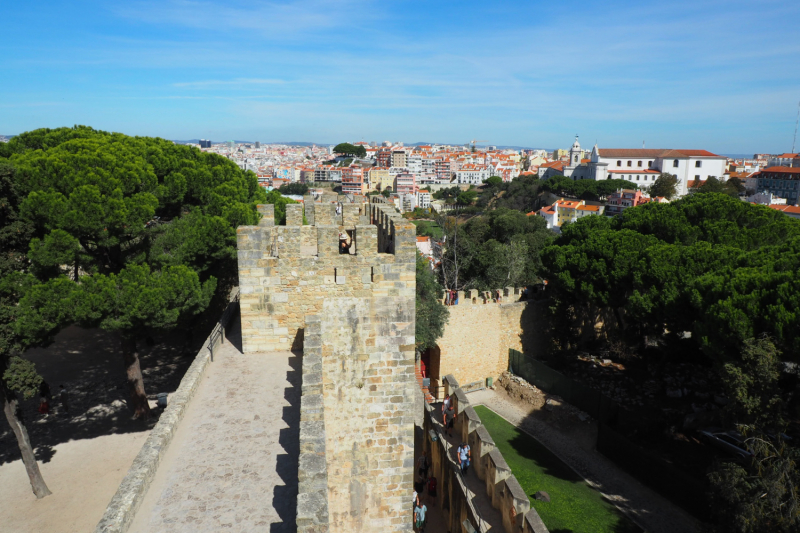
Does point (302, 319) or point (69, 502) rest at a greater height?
point (302, 319)

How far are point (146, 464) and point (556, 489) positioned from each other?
10.1 meters

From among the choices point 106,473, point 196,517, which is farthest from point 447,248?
point 196,517

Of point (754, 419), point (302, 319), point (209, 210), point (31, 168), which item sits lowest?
point (754, 419)

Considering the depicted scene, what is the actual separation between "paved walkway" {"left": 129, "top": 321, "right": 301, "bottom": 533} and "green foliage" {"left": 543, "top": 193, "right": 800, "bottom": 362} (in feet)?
29.2

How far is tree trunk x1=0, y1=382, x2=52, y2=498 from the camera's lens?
954cm

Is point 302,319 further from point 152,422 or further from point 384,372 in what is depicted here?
point 152,422

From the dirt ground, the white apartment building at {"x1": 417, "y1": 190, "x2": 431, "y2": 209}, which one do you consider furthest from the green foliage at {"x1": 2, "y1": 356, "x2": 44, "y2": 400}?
the white apartment building at {"x1": 417, "y1": 190, "x2": 431, "y2": 209}

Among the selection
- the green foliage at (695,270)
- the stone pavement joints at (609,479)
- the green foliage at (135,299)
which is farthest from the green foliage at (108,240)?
the green foliage at (695,270)

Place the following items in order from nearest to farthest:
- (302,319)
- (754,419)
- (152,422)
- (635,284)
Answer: (302,319) → (754,419) → (152,422) → (635,284)

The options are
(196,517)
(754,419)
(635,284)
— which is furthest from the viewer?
(635,284)

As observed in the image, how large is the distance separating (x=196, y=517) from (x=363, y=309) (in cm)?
311

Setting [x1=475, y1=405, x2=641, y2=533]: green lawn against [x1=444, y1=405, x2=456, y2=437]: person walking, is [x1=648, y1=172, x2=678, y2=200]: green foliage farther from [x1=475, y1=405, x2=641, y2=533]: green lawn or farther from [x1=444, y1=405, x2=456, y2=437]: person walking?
[x1=444, y1=405, x2=456, y2=437]: person walking

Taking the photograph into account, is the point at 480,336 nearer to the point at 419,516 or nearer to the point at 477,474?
the point at 477,474

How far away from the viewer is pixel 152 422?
1253cm
